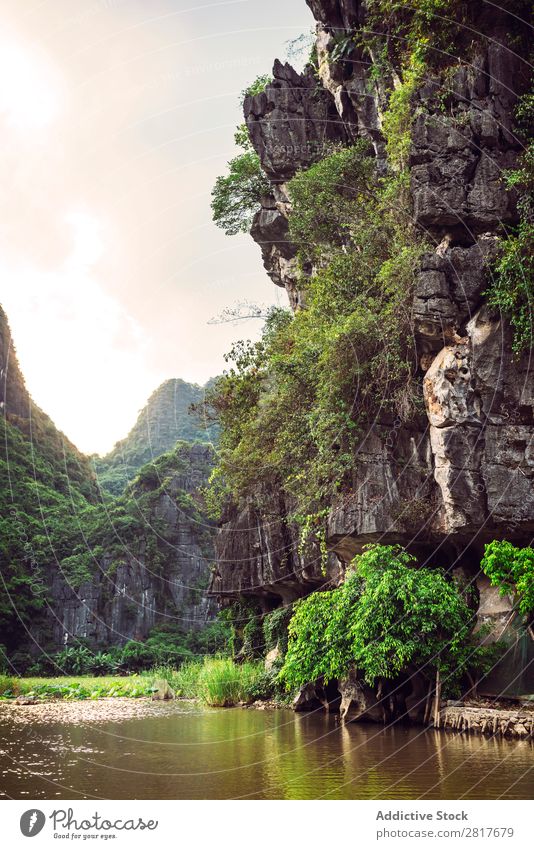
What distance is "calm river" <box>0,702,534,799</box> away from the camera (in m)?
5.77

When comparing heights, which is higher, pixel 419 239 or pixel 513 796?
pixel 419 239

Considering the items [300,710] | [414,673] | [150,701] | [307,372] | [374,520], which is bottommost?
[150,701]

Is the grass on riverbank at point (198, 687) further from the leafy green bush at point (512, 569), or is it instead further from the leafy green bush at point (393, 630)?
the leafy green bush at point (512, 569)

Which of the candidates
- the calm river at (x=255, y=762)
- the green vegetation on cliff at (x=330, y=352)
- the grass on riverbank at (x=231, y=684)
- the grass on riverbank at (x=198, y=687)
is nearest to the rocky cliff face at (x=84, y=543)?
the grass on riverbank at (x=198, y=687)

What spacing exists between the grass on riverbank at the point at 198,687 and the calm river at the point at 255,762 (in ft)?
15.1

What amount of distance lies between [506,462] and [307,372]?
534cm

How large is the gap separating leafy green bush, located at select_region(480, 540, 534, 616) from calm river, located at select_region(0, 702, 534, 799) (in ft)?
6.76

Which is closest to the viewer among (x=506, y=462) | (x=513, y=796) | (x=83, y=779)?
(x=513, y=796)

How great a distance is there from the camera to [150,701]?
19656mm

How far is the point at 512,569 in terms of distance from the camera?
987 cm

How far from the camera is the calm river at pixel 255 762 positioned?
577 cm

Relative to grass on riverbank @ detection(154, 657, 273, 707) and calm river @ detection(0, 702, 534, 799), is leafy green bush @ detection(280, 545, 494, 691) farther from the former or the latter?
grass on riverbank @ detection(154, 657, 273, 707)
